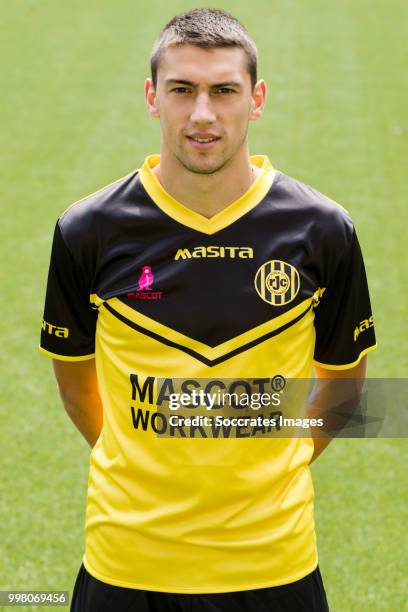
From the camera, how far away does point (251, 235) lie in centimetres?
285

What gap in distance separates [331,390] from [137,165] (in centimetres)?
781

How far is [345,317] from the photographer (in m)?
3.01

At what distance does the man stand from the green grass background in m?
2.19

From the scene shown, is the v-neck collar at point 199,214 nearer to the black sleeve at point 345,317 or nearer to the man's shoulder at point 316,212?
the man's shoulder at point 316,212

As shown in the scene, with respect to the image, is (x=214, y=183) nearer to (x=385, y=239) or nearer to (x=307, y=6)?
(x=385, y=239)

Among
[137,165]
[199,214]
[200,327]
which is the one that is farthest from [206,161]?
[137,165]

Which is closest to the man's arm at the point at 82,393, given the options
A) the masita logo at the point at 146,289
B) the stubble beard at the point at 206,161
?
the masita logo at the point at 146,289

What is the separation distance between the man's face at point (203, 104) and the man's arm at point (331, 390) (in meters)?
0.79

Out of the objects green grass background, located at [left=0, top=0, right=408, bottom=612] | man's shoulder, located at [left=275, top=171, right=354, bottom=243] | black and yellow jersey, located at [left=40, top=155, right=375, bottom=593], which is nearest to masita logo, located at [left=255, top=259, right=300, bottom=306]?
black and yellow jersey, located at [left=40, top=155, right=375, bottom=593]

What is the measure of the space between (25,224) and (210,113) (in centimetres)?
675

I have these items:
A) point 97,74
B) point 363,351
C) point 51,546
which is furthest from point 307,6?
point 363,351

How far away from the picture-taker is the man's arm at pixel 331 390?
10.6 feet

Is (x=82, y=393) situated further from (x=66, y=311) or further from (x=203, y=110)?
(x=203, y=110)

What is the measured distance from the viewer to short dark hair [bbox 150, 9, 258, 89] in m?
2.77
